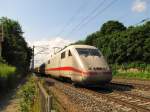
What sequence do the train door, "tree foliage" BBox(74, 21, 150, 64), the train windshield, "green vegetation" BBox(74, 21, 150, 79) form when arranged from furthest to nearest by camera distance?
1. "tree foliage" BBox(74, 21, 150, 64)
2. "green vegetation" BBox(74, 21, 150, 79)
3. the train door
4. the train windshield

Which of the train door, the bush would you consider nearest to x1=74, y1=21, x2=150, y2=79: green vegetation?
the train door

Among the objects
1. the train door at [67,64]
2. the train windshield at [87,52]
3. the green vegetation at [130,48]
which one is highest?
the green vegetation at [130,48]

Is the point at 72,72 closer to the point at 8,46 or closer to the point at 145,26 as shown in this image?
the point at 8,46

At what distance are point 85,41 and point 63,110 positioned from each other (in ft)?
298

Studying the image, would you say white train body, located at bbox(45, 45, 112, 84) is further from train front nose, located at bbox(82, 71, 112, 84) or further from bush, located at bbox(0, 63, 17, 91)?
bush, located at bbox(0, 63, 17, 91)

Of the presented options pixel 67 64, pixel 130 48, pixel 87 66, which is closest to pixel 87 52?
pixel 87 66

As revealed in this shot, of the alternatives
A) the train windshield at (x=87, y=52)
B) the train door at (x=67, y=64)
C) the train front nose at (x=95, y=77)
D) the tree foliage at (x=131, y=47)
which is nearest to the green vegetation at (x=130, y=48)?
the tree foliage at (x=131, y=47)

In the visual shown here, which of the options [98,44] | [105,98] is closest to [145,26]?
[98,44]

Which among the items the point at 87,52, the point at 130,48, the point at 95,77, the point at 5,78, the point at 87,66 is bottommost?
the point at 95,77

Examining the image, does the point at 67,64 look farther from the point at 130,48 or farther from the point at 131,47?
the point at 130,48

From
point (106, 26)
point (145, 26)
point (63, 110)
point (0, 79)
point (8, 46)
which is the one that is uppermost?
point (106, 26)

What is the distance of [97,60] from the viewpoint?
21.5m

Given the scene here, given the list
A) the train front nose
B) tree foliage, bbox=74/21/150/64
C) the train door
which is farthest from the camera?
tree foliage, bbox=74/21/150/64

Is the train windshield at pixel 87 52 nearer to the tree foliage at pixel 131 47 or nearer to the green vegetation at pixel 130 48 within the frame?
the green vegetation at pixel 130 48
